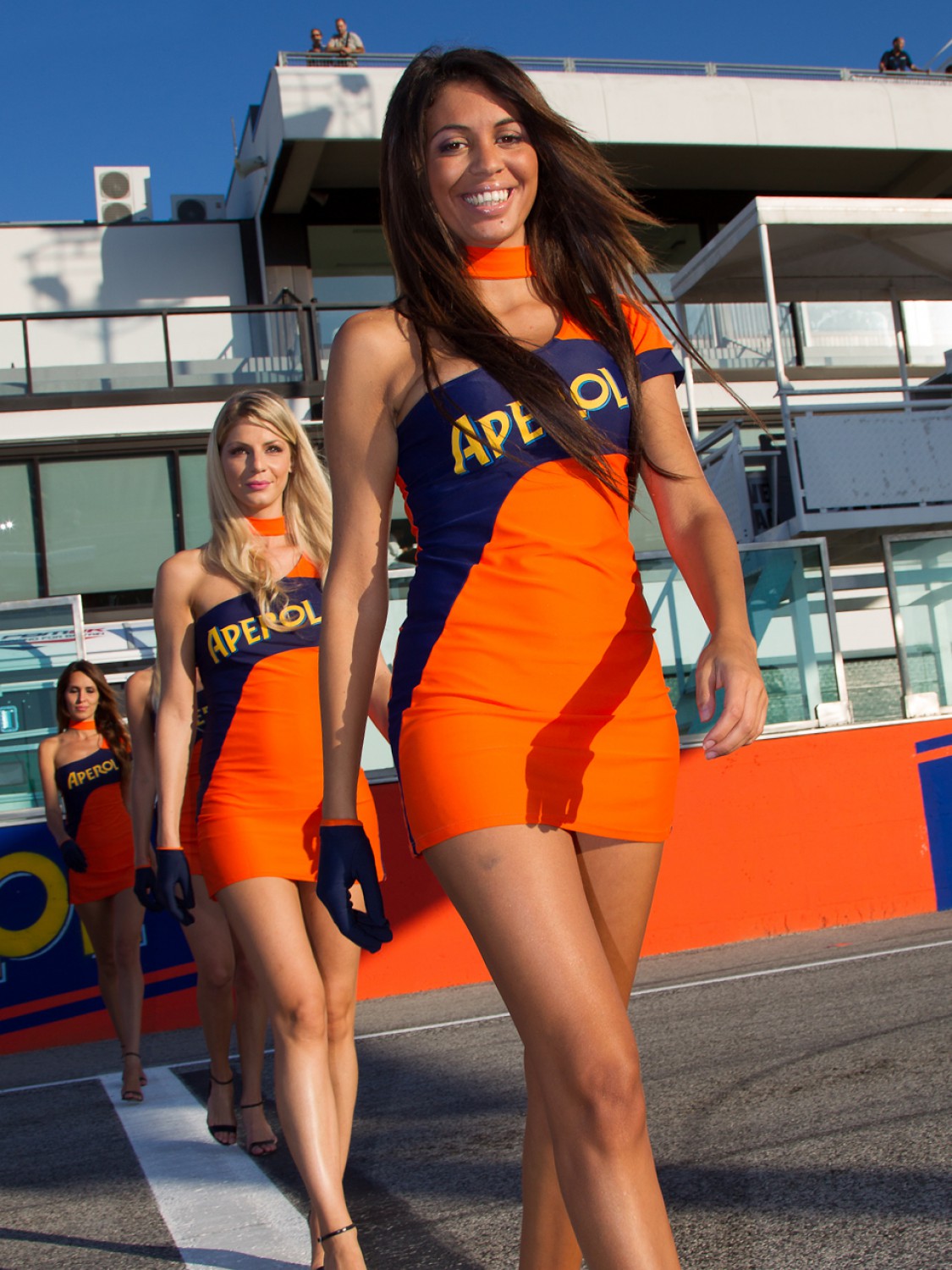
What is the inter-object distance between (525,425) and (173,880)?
2216 millimetres

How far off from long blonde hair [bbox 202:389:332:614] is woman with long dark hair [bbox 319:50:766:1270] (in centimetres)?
150

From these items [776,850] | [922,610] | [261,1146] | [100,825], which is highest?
[922,610]

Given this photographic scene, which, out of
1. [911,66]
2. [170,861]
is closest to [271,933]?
[170,861]

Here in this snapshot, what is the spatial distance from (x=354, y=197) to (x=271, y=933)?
18.6 m

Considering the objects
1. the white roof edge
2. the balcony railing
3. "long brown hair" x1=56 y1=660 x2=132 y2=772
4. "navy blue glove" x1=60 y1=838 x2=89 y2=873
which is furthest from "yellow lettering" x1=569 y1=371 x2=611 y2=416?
the balcony railing

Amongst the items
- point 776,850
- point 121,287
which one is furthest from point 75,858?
point 121,287

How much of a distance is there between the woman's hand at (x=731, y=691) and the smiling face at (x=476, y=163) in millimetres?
839

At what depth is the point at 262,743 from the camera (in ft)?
11.0

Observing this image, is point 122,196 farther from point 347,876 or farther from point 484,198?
point 347,876

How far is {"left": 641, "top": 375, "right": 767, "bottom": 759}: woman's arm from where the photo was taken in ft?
5.58

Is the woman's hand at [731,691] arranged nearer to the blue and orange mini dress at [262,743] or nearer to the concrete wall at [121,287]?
the blue and orange mini dress at [262,743]

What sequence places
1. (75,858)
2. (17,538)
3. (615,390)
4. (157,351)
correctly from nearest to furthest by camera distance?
(615,390) < (75,858) < (17,538) < (157,351)

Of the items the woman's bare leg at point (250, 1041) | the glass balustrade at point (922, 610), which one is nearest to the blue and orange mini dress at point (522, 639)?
the woman's bare leg at point (250, 1041)

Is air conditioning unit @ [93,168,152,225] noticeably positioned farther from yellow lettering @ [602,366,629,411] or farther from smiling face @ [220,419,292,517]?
yellow lettering @ [602,366,629,411]
